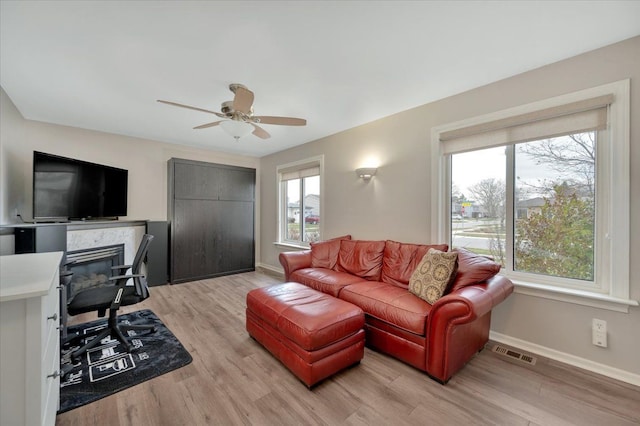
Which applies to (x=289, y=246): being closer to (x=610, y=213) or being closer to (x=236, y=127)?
(x=236, y=127)

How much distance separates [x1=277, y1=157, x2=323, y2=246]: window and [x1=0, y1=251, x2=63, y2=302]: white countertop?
10.7 ft

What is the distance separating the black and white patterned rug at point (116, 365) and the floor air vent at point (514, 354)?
2.72m

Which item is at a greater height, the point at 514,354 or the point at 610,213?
the point at 610,213

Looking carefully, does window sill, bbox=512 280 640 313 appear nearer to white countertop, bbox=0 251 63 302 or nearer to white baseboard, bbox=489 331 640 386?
white baseboard, bbox=489 331 640 386

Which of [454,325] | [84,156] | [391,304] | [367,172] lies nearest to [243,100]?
[367,172]

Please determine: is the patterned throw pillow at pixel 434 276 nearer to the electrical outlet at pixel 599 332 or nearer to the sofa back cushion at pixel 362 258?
the sofa back cushion at pixel 362 258

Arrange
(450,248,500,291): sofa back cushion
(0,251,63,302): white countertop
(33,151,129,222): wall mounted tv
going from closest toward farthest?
(0,251,63,302): white countertop, (450,248,500,291): sofa back cushion, (33,151,129,222): wall mounted tv

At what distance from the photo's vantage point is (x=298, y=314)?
6.50 feet

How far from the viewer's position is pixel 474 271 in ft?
7.04

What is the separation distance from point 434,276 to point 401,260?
0.60m

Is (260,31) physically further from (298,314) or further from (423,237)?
(423,237)

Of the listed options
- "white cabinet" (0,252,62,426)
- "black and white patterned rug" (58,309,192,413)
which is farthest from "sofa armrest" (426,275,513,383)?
"white cabinet" (0,252,62,426)

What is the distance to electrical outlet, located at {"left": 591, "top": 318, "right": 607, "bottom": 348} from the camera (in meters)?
1.99

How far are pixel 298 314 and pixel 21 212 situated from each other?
3870 mm
